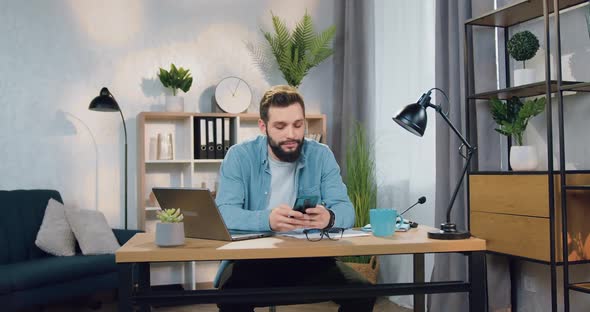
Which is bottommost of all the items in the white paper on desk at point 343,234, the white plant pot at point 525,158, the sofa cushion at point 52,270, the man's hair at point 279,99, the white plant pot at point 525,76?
the sofa cushion at point 52,270

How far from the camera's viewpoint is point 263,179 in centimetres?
253

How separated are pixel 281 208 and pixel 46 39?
10.9 feet

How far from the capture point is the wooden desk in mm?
1810

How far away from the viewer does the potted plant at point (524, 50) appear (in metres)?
2.96

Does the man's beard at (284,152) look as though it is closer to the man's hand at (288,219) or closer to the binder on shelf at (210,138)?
the man's hand at (288,219)

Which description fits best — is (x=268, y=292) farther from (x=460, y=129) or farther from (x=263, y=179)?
(x=460, y=129)

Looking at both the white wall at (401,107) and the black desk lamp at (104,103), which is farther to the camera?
the black desk lamp at (104,103)

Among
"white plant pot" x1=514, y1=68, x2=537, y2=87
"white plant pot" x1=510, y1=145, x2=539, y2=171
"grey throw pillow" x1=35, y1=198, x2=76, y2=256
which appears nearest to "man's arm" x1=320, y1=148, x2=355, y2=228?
"white plant pot" x1=510, y1=145, x2=539, y2=171

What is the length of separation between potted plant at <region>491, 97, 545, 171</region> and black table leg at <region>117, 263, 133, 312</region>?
194 centimetres

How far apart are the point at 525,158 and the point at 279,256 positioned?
1616mm

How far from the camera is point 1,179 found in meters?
4.49

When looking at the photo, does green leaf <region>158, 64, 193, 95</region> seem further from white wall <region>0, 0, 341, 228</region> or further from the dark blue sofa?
the dark blue sofa

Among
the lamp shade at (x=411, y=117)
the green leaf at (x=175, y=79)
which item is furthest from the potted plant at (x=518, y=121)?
the green leaf at (x=175, y=79)

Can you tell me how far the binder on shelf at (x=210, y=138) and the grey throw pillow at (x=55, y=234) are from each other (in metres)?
1.12
